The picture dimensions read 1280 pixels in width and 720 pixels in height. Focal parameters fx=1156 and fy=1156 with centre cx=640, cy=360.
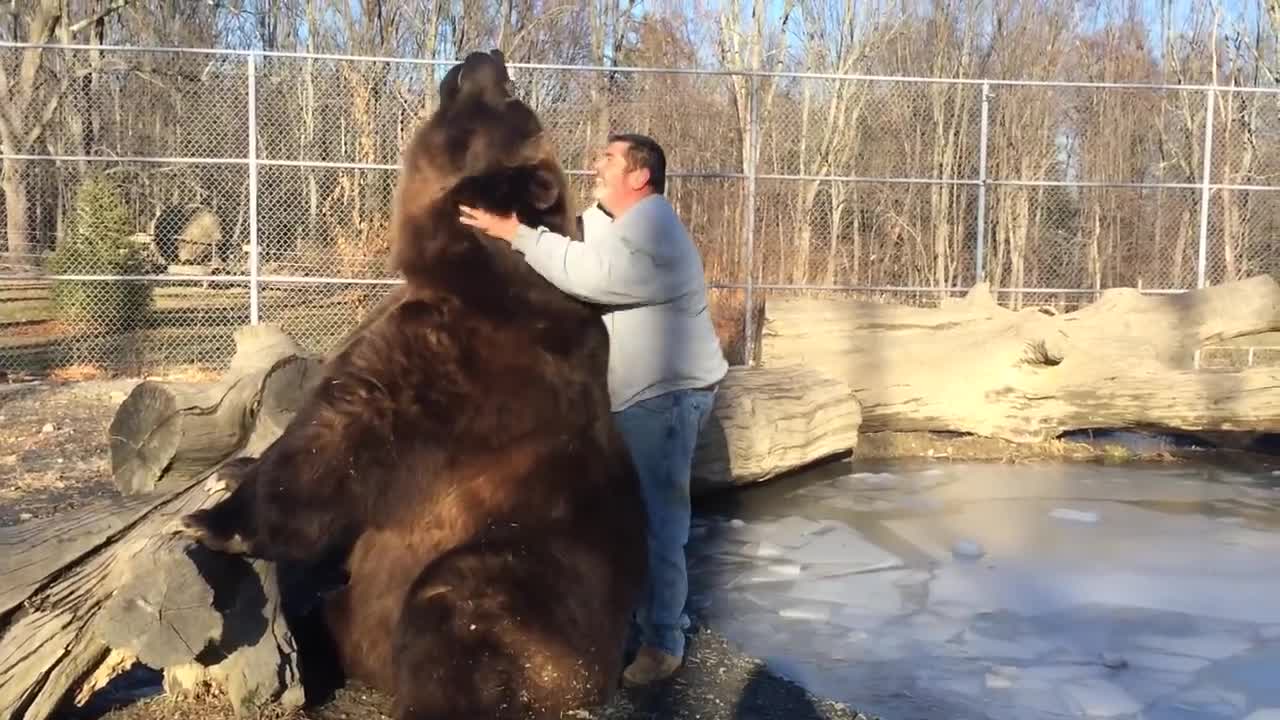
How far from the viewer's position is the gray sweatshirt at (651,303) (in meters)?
3.41

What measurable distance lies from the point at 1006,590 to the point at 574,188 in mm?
6983

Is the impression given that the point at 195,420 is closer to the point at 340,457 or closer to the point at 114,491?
the point at 340,457

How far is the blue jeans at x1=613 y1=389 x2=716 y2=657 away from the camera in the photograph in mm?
3771

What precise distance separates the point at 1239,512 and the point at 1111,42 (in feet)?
53.7

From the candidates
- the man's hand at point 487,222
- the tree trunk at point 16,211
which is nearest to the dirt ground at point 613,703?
the man's hand at point 487,222

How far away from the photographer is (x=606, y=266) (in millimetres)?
3240

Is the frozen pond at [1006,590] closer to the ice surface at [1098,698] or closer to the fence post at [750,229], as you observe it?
the ice surface at [1098,698]

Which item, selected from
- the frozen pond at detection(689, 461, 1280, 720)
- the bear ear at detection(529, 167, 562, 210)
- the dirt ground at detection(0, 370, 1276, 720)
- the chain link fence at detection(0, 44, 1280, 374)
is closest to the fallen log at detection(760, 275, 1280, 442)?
the dirt ground at detection(0, 370, 1276, 720)

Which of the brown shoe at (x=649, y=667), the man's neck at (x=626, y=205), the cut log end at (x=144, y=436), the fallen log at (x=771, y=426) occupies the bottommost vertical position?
the brown shoe at (x=649, y=667)

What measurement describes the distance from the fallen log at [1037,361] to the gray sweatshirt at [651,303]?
14.0ft

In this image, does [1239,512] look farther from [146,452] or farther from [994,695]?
[146,452]

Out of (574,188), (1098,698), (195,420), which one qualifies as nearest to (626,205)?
(195,420)

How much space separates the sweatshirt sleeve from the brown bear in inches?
1.9

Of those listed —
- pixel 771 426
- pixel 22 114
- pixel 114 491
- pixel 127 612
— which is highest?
pixel 22 114
